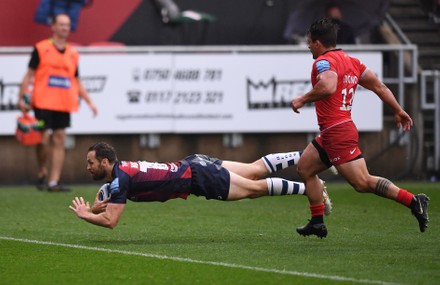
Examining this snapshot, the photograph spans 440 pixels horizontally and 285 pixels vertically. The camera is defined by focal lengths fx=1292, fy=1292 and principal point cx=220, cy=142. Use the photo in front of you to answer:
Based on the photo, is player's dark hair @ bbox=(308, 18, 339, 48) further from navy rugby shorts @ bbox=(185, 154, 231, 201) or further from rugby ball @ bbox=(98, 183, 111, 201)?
rugby ball @ bbox=(98, 183, 111, 201)

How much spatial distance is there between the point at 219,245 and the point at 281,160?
1535 mm

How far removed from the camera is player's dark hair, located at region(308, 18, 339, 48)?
11.3 m

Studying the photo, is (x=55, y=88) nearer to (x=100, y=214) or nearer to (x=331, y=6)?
(x=331, y=6)

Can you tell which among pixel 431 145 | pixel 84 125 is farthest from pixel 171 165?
pixel 431 145

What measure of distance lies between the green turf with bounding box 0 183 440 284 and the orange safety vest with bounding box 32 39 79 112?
213cm

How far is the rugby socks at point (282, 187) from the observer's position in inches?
470

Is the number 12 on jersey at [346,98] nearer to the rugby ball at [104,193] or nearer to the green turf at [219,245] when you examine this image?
the green turf at [219,245]

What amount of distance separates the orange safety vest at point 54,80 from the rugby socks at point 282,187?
22.3ft

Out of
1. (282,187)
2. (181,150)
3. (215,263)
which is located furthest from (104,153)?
(181,150)

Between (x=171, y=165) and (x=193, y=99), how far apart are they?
850 cm

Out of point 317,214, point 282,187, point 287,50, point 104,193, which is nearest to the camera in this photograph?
point 317,214

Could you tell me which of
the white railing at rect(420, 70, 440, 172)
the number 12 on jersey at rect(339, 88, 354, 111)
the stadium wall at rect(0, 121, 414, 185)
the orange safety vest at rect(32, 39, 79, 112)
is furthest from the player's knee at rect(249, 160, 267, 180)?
the white railing at rect(420, 70, 440, 172)

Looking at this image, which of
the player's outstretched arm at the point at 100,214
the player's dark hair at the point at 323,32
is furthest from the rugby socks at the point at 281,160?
the player's outstretched arm at the point at 100,214

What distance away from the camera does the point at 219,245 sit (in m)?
11.3
